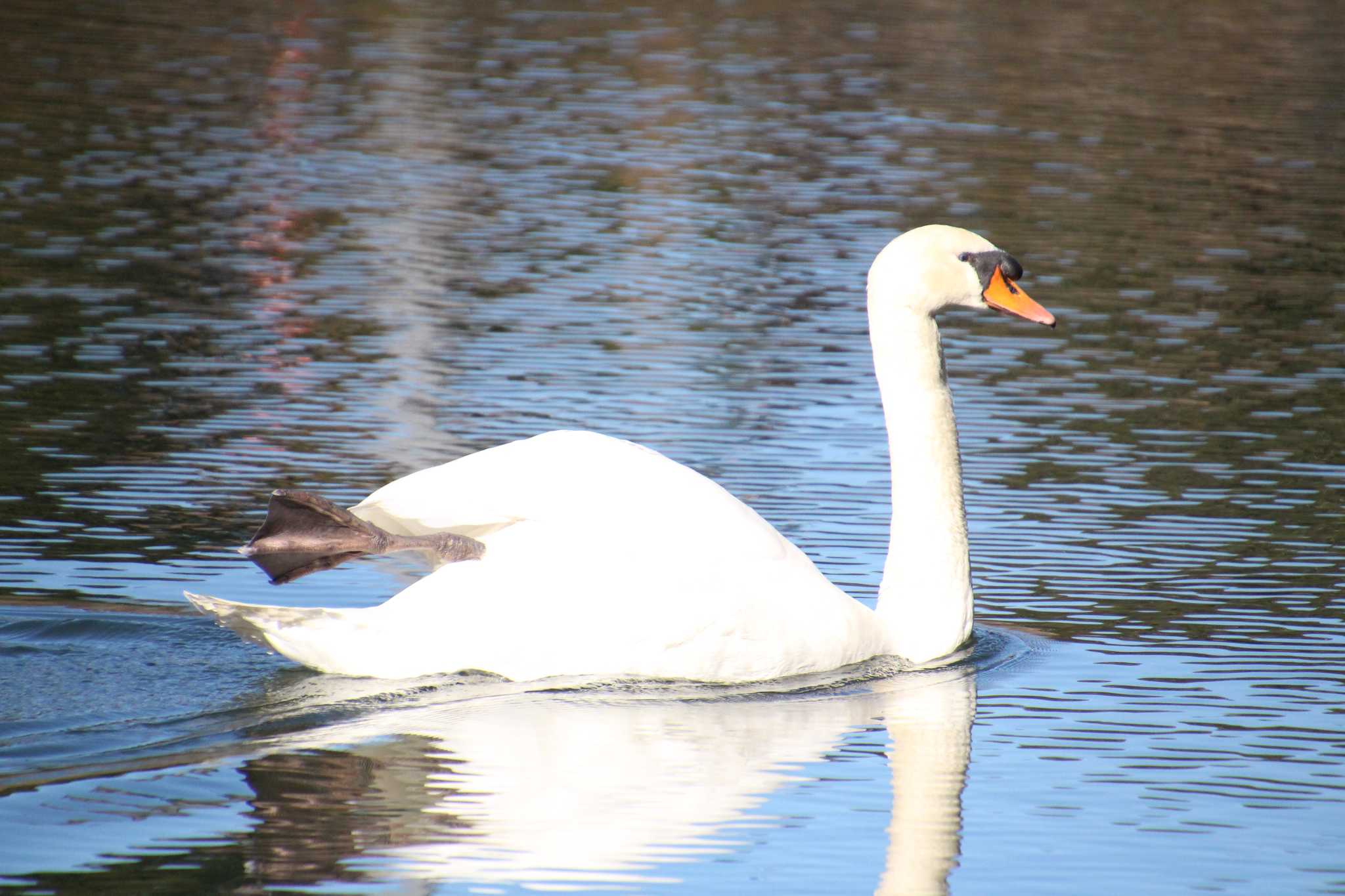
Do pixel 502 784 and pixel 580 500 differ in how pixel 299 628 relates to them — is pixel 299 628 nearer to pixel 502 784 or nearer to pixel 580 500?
pixel 580 500

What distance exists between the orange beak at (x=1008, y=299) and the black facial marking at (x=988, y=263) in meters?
0.01

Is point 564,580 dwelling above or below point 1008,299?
below

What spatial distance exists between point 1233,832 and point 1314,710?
4.34 ft

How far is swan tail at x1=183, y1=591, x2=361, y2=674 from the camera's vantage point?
7.20m

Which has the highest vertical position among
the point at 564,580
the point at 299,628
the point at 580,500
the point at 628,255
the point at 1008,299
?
the point at 1008,299

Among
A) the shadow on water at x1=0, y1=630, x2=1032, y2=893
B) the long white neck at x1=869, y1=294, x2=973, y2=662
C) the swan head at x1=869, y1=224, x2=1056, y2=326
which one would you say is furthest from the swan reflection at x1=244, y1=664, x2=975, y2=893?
the swan head at x1=869, y1=224, x2=1056, y2=326

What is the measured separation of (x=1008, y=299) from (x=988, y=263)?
156mm

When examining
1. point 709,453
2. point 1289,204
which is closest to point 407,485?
point 709,453

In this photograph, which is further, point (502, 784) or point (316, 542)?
point (316, 542)

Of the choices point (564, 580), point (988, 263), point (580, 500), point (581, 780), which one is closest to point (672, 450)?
point (988, 263)

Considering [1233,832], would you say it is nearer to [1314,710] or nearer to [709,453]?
[1314,710]

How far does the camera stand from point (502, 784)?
6.32 m

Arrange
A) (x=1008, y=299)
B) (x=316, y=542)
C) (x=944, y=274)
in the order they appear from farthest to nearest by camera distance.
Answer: (x=1008, y=299), (x=944, y=274), (x=316, y=542)

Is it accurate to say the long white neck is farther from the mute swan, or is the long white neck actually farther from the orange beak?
the mute swan
